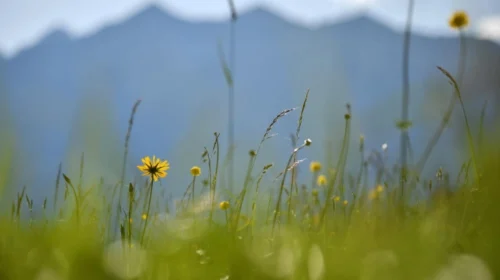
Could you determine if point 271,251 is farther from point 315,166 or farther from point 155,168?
point 315,166

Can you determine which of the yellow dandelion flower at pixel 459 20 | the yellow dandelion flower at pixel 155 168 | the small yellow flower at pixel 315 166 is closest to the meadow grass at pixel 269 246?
the yellow dandelion flower at pixel 155 168

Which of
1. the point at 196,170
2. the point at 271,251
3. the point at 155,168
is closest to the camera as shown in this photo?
the point at 271,251

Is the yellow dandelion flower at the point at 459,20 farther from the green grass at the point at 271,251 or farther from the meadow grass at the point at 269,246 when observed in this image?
the green grass at the point at 271,251

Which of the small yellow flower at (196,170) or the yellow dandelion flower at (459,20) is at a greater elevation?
the yellow dandelion flower at (459,20)

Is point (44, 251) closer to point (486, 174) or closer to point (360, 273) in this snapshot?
point (360, 273)

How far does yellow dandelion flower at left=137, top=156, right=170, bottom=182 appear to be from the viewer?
7.12ft

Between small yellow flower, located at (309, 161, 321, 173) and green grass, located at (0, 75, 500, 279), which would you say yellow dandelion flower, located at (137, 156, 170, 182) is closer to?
green grass, located at (0, 75, 500, 279)

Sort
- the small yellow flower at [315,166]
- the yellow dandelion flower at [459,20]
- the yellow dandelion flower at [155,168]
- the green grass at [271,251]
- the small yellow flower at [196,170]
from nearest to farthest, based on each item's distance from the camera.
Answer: the green grass at [271,251]
the yellow dandelion flower at [155,168]
the yellow dandelion flower at [459,20]
the small yellow flower at [196,170]
the small yellow flower at [315,166]

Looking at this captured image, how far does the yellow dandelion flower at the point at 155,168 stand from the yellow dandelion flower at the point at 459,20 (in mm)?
1618

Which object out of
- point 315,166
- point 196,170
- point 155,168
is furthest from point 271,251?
point 315,166

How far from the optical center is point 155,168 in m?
2.19

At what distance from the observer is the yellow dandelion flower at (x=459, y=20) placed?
2.65 m

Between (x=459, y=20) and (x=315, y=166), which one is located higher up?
(x=459, y=20)

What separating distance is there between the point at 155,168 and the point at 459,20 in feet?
5.63
